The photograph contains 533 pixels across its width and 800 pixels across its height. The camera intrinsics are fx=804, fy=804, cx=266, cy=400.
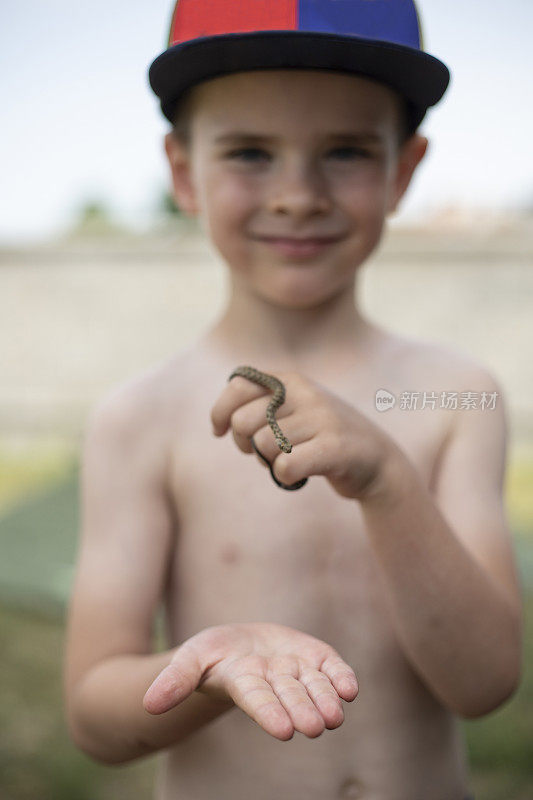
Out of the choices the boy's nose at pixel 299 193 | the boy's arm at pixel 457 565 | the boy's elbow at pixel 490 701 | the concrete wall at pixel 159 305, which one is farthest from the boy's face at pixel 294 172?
the concrete wall at pixel 159 305

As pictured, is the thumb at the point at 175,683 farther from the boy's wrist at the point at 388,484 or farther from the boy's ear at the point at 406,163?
the boy's ear at the point at 406,163

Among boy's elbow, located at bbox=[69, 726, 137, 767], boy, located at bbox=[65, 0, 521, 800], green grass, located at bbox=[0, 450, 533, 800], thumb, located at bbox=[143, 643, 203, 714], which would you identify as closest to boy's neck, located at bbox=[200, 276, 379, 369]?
boy, located at bbox=[65, 0, 521, 800]

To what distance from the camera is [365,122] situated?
1045 millimetres

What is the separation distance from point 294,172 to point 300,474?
395mm

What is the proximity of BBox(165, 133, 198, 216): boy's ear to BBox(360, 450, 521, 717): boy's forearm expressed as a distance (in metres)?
0.53

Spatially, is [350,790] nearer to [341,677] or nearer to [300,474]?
[341,677]

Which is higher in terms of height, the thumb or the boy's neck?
the boy's neck

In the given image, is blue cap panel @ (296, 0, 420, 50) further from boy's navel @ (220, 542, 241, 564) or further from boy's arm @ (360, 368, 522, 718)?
boy's navel @ (220, 542, 241, 564)

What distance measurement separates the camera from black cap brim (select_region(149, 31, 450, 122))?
0.97m

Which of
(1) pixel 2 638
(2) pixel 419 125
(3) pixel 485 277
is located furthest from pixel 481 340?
(2) pixel 419 125

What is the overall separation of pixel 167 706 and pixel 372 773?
1.58 feet

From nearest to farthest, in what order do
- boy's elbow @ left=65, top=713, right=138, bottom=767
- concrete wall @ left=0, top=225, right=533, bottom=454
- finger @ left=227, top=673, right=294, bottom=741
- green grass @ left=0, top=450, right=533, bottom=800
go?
finger @ left=227, top=673, right=294, bottom=741 < boy's elbow @ left=65, top=713, right=138, bottom=767 < green grass @ left=0, top=450, right=533, bottom=800 < concrete wall @ left=0, top=225, right=533, bottom=454

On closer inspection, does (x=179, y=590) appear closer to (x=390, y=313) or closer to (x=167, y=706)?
(x=167, y=706)

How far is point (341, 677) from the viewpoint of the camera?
81cm
